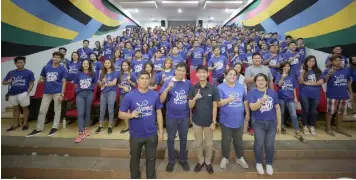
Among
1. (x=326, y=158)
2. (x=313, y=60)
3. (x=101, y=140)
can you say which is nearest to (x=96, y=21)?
(x=101, y=140)

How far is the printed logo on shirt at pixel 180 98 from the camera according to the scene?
291 cm

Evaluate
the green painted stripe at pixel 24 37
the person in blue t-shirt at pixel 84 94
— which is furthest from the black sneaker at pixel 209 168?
the green painted stripe at pixel 24 37

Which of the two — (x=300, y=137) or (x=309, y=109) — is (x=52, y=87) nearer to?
(x=300, y=137)

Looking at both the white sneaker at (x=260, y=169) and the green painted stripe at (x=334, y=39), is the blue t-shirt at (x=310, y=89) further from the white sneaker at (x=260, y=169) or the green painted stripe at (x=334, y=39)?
the green painted stripe at (x=334, y=39)

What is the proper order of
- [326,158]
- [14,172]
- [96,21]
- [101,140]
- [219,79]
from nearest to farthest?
[14,172] → [326,158] → [101,140] → [219,79] → [96,21]

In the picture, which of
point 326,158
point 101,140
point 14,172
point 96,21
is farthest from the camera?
→ point 96,21

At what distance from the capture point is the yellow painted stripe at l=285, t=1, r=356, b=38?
5125 millimetres

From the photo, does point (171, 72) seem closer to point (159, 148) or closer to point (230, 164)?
point (159, 148)

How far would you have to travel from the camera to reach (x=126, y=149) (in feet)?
11.5

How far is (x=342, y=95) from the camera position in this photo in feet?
13.2

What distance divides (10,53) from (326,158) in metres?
6.70

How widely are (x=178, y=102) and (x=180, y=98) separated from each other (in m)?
0.06

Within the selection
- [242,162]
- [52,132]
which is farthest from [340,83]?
[52,132]

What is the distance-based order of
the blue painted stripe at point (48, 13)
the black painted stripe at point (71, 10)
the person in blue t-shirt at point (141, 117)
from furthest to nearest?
the black painted stripe at point (71, 10), the blue painted stripe at point (48, 13), the person in blue t-shirt at point (141, 117)
